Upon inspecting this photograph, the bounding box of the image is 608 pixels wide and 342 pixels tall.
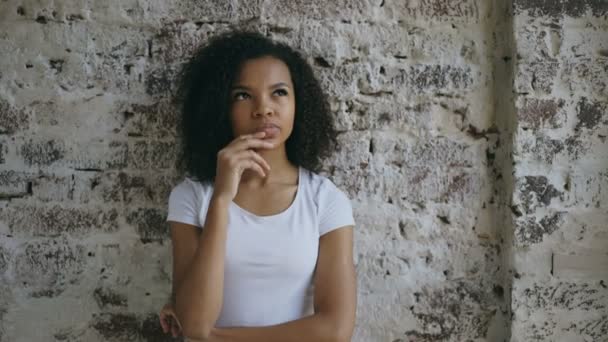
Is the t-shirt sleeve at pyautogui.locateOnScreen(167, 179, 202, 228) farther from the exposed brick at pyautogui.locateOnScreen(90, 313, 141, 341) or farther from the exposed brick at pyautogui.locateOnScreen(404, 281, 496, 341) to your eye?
the exposed brick at pyautogui.locateOnScreen(404, 281, 496, 341)

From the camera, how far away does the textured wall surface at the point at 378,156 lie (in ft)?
5.90

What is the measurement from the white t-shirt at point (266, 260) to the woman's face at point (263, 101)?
212 mm

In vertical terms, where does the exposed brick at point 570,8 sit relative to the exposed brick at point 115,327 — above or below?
above

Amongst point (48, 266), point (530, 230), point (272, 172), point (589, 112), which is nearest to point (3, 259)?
point (48, 266)

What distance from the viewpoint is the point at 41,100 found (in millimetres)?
1821

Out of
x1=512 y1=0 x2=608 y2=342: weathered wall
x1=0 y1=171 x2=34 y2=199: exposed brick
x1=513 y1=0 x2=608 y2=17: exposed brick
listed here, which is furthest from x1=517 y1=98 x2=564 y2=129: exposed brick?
x1=0 y1=171 x2=34 y2=199: exposed brick

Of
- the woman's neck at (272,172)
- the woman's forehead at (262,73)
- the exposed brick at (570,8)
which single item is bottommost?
the woman's neck at (272,172)

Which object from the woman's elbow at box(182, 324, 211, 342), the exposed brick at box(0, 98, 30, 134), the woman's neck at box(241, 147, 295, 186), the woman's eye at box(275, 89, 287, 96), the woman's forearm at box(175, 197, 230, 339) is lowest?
the woman's elbow at box(182, 324, 211, 342)

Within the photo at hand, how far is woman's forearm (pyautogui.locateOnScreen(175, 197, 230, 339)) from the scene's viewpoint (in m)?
1.36

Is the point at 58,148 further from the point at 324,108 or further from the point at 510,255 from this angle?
the point at 510,255

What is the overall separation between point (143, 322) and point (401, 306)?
2.70ft

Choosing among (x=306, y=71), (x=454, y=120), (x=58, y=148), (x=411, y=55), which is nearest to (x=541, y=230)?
(x=454, y=120)

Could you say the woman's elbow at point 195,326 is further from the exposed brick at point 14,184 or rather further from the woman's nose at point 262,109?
the exposed brick at point 14,184

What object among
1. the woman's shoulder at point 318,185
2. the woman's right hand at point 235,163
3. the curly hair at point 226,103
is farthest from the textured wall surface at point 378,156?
the woman's right hand at point 235,163
